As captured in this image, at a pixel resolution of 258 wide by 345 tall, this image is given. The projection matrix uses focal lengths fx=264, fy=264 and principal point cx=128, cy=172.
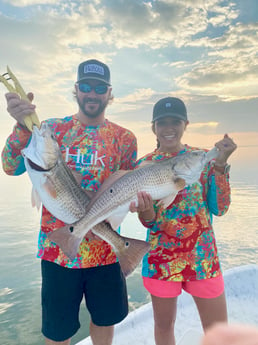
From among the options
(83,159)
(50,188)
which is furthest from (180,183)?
(50,188)

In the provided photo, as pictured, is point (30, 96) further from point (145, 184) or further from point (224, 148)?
point (224, 148)

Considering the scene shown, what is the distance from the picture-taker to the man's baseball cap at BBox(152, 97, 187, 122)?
11.7 ft

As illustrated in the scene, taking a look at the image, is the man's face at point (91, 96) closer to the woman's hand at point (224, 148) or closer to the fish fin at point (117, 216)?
the fish fin at point (117, 216)

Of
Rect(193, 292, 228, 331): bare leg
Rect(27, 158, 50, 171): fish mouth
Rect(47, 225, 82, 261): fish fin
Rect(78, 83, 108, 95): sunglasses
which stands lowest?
Rect(193, 292, 228, 331): bare leg

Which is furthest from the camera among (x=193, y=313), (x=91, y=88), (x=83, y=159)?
(x=193, y=313)

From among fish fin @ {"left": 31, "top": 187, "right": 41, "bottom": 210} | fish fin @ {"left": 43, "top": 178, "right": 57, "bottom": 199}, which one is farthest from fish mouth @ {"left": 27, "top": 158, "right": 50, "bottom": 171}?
fish fin @ {"left": 31, "top": 187, "right": 41, "bottom": 210}

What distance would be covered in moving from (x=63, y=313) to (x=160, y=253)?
1448mm

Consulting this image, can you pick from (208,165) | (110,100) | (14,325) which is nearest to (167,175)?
(208,165)

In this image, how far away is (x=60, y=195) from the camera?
292cm

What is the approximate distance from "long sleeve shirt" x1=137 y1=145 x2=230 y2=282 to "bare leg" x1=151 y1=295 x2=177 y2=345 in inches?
11.7

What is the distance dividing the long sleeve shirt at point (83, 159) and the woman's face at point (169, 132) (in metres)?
0.45

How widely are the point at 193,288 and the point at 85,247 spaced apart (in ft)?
4.74

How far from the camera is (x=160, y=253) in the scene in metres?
3.34

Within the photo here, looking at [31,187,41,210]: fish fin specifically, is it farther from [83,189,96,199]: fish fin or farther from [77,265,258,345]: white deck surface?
[77,265,258,345]: white deck surface
